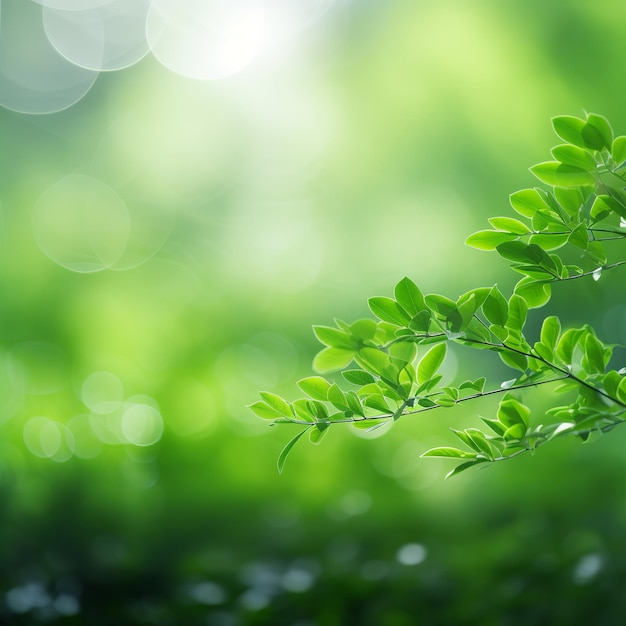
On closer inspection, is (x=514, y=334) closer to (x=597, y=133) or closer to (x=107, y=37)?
(x=597, y=133)

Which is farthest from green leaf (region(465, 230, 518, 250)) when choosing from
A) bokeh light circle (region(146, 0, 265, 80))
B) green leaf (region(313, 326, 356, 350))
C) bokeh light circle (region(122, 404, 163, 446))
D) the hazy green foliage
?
bokeh light circle (region(146, 0, 265, 80))

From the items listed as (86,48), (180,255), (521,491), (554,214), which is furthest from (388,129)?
(554,214)

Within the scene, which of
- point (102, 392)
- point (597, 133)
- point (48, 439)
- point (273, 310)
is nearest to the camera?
point (597, 133)

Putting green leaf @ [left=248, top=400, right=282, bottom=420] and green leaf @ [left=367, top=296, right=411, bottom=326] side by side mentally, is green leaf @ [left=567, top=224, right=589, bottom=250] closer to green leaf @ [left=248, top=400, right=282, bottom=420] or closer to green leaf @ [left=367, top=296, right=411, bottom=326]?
green leaf @ [left=367, top=296, right=411, bottom=326]

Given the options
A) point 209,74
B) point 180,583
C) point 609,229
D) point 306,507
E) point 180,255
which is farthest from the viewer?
point 209,74

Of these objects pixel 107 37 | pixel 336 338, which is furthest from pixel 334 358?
pixel 107 37

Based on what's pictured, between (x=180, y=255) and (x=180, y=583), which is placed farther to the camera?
(x=180, y=255)

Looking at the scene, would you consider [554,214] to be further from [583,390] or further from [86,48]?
[86,48]
